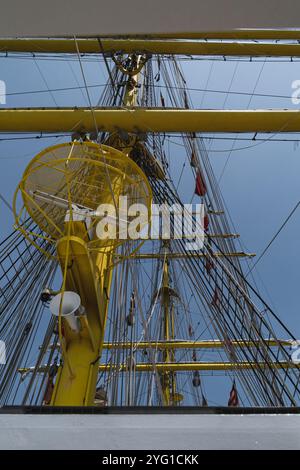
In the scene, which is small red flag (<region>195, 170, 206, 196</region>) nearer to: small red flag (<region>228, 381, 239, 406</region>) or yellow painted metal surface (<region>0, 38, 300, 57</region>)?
yellow painted metal surface (<region>0, 38, 300, 57</region>)

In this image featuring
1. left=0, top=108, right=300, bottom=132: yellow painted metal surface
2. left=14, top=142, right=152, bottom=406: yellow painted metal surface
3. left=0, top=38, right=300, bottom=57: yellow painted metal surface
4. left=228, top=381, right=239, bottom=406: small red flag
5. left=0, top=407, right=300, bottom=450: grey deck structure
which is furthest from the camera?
left=228, top=381, right=239, bottom=406: small red flag

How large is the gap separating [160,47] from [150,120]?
4424mm

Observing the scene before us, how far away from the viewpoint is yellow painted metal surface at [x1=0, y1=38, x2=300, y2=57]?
882 centimetres

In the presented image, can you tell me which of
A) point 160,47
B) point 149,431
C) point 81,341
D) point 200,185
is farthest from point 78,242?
point 160,47

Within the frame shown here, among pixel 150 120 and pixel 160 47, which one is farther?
pixel 160 47

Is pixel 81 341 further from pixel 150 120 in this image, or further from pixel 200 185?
pixel 200 185

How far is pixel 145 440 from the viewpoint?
37.0 inches

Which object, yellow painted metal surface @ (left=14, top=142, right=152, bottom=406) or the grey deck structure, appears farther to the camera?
yellow painted metal surface @ (left=14, top=142, right=152, bottom=406)

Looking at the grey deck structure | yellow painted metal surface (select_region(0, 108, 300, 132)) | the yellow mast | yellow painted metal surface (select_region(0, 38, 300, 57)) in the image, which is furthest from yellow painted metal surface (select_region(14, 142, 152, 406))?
yellow painted metal surface (select_region(0, 38, 300, 57))

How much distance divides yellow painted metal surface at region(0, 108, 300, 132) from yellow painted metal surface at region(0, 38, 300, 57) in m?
4.18

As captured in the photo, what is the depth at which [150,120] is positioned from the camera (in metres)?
5.31

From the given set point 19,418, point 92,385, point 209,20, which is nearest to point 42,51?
point 92,385
